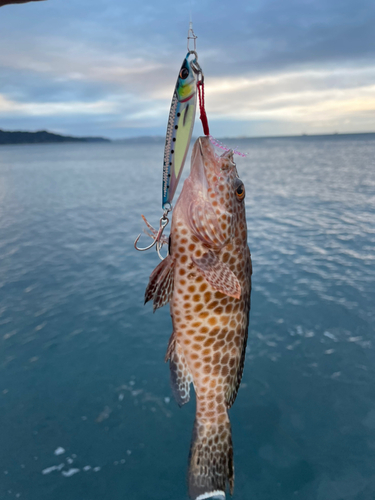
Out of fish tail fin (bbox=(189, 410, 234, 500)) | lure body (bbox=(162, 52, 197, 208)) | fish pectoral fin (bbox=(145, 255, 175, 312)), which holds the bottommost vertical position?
fish tail fin (bbox=(189, 410, 234, 500))

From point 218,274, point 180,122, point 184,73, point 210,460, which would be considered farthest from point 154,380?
point 184,73

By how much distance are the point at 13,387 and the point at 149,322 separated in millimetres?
4815

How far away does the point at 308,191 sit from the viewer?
38.8m

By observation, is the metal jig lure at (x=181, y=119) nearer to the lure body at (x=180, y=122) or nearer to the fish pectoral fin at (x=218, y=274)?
the lure body at (x=180, y=122)

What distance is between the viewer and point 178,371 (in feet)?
12.9

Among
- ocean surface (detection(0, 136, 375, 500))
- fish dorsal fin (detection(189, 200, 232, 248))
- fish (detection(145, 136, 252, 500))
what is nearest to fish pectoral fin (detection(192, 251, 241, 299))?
fish (detection(145, 136, 252, 500))

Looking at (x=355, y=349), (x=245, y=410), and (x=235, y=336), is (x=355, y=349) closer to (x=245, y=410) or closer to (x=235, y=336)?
(x=245, y=410)

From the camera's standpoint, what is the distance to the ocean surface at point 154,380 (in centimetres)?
827

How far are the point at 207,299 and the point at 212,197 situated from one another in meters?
1.01

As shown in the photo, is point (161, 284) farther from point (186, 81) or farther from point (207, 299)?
point (186, 81)

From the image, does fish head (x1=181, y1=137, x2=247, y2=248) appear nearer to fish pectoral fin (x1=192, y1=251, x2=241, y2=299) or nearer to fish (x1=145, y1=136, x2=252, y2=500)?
fish (x1=145, y1=136, x2=252, y2=500)

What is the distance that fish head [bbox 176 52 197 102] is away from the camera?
9.34 ft

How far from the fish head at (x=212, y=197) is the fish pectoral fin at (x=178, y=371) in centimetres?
115

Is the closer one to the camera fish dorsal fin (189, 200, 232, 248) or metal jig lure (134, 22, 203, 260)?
metal jig lure (134, 22, 203, 260)
